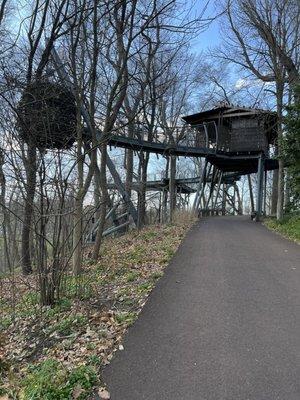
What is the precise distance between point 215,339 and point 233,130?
23.8m

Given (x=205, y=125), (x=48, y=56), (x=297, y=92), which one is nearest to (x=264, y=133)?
(x=205, y=125)

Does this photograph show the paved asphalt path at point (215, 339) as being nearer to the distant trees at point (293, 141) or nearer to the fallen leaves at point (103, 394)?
the fallen leaves at point (103, 394)

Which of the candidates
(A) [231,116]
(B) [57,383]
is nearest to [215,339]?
(B) [57,383]

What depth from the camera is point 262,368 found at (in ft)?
15.4

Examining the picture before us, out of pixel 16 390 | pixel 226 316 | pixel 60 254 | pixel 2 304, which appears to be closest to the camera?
pixel 16 390

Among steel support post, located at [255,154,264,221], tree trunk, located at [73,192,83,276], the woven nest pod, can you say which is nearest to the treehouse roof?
steel support post, located at [255,154,264,221]

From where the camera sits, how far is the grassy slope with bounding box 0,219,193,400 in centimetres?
463

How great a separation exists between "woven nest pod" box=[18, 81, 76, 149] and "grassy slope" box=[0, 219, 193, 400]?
107 inches

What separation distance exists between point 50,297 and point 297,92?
46.3 ft

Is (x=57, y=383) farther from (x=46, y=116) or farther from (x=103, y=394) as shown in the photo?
(x=46, y=116)

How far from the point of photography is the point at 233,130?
2805cm

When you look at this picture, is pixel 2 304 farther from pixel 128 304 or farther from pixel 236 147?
pixel 236 147

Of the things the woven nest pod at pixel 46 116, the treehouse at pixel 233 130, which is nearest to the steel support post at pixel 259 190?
the treehouse at pixel 233 130

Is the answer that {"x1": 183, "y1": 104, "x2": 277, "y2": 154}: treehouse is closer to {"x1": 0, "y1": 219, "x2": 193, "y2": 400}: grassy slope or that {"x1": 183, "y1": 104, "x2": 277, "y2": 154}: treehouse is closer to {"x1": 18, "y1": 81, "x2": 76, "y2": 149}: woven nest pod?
{"x1": 18, "y1": 81, "x2": 76, "y2": 149}: woven nest pod
